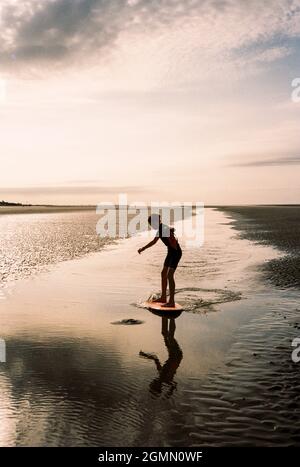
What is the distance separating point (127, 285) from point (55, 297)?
9.73 ft

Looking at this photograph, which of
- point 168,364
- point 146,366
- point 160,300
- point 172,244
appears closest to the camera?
point 146,366

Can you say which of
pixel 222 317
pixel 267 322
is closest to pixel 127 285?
pixel 222 317

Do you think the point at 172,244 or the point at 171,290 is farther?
the point at 172,244

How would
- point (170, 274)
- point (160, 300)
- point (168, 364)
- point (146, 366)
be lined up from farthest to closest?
point (160, 300) → point (170, 274) → point (168, 364) → point (146, 366)

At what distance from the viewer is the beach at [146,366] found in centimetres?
556

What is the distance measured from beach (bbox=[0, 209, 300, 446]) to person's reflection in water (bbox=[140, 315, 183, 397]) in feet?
0.06

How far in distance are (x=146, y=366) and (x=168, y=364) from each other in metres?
0.41

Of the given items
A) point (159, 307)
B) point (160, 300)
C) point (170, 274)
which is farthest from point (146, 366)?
point (160, 300)

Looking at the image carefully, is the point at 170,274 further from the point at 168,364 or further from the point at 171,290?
the point at 168,364

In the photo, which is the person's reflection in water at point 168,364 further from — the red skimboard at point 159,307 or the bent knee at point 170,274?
the bent knee at point 170,274

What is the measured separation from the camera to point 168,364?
7969mm

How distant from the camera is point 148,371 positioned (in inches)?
299
